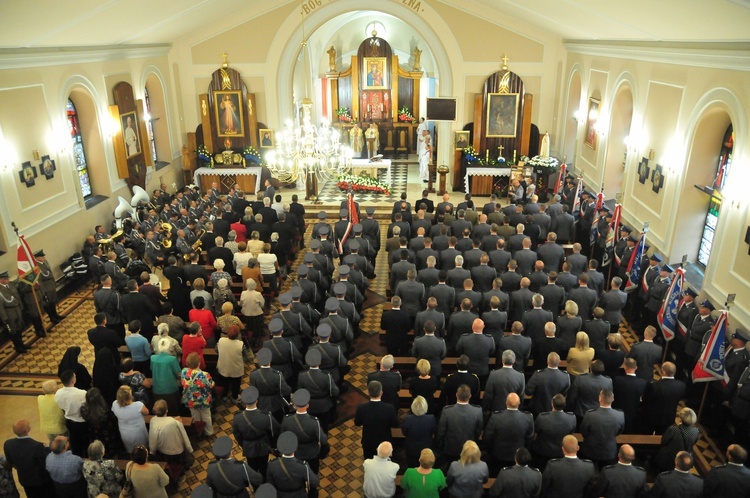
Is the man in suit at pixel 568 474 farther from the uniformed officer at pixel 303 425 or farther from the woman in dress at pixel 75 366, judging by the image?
the woman in dress at pixel 75 366

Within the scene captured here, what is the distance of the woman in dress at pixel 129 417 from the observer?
20.0 ft

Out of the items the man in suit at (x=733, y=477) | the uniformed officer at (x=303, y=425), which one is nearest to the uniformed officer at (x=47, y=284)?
the uniformed officer at (x=303, y=425)

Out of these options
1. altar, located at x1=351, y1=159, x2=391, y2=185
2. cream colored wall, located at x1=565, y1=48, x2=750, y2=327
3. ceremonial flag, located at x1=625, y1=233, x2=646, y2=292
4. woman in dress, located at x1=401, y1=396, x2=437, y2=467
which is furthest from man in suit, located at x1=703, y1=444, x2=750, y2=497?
altar, located at x1=351, y1=159, x2=391, y2=185

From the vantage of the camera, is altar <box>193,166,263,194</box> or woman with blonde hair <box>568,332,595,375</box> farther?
altar <box>193,166,263,194</box>

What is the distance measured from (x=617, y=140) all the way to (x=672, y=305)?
6656 millimetres

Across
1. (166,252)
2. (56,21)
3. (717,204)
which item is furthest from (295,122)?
(717,204)

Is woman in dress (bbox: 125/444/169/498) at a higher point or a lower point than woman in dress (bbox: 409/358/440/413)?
lower

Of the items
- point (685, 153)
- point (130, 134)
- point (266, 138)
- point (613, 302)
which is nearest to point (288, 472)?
point (613, 302)

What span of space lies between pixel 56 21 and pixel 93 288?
548 cm

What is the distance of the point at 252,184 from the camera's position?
18531 mm

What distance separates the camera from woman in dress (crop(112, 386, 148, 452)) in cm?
610

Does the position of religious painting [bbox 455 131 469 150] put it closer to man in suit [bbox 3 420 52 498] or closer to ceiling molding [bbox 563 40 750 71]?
ceiling molding [bbox 563 40 750 71]

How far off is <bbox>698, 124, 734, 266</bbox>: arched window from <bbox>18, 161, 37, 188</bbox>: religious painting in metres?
12.6

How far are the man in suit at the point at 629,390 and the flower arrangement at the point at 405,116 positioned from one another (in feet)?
61.3
